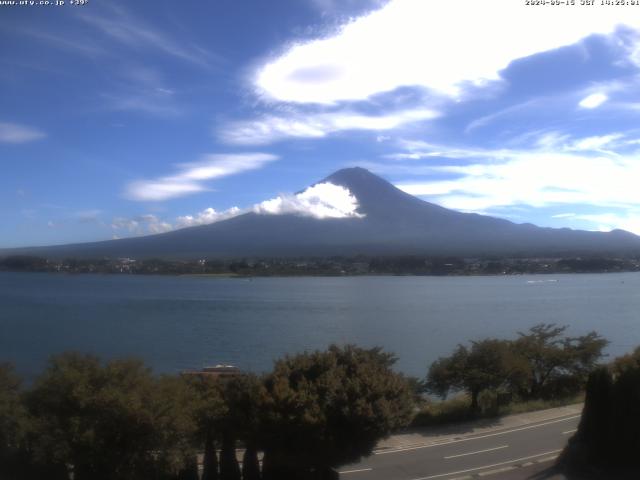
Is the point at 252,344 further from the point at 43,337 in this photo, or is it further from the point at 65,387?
the point at 65,387

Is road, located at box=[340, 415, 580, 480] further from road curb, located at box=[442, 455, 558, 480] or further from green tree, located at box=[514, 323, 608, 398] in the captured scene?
green tree, located at box=[514, 323, 608, 398]

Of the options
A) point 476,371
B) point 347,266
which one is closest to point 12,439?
point 476,371

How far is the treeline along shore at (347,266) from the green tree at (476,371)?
60.4 metres

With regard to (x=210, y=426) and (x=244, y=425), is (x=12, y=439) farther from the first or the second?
(x=244, y=425)

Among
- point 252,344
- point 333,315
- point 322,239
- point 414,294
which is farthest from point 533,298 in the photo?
point 322,239

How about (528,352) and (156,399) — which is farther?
(528,352)

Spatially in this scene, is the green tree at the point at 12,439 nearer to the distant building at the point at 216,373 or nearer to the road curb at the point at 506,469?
the distant building at the point at 216,373

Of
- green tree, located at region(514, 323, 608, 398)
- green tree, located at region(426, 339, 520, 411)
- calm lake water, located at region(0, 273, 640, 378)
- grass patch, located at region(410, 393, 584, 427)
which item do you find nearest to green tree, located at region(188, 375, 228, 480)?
grass patch, located at region(410, 393, 584, 427)

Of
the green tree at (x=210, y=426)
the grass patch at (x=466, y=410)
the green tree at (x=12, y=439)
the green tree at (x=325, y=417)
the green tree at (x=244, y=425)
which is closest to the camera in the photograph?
the green tree at (x=12, y=439)

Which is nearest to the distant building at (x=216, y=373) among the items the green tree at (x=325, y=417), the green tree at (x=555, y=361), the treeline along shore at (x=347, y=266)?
the green tree at (x=325, y=417)

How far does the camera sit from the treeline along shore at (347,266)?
74.2 meters

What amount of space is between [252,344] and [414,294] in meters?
29.8

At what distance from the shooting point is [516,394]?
540 inches

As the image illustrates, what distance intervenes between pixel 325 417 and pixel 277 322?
24820mm
